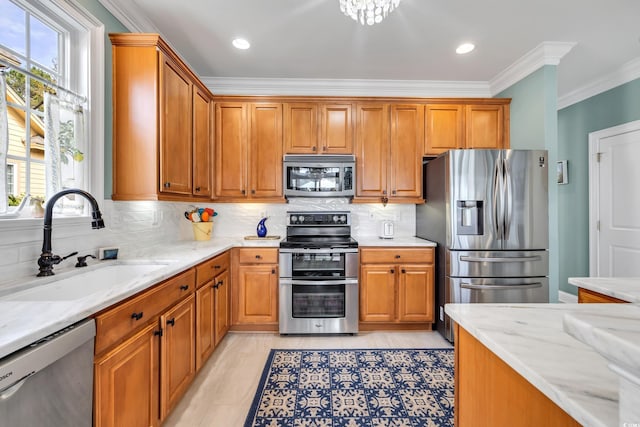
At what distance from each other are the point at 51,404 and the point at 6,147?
129 cm

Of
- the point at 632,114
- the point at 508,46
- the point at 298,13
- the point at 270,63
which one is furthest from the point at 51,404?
the point at 632,114

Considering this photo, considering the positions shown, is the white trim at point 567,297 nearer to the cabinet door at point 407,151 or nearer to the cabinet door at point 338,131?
the cabinet door at point 407,151

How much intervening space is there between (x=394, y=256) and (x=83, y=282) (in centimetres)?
244

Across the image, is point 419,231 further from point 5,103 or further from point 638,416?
point 5,103

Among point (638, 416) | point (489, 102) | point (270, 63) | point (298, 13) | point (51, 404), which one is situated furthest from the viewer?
point (489, 102)

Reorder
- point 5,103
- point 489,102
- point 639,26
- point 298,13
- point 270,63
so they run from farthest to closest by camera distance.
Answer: point 489,102 → point 270,63 → point 639,26 → point 298,13 → point 5,103

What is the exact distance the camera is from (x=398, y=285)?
9.29 ft

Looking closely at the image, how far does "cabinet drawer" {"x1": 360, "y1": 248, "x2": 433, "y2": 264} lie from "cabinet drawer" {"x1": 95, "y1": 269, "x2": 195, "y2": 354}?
169 centimetres

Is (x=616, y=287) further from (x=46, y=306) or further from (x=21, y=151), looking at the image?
(x=21, y=151)

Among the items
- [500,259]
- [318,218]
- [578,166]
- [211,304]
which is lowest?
[211,304]

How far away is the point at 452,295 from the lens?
102 inches

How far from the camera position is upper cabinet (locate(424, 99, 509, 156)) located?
123 inches

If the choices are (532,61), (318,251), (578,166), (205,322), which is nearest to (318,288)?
(318,251)

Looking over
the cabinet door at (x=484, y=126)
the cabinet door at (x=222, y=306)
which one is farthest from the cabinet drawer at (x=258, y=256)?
the cabinet door at (x=484, y=126)
